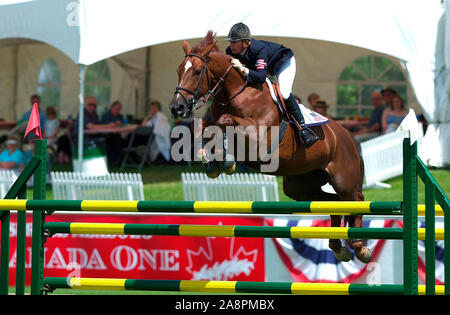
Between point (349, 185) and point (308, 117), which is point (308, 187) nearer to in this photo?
point (349, 185)

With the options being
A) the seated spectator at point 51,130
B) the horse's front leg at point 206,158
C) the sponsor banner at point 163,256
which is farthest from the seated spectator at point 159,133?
the horse's front leg at point 206,158

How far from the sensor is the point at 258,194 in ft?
36.4

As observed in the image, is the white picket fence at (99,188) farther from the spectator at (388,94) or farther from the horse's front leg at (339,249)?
the horse's front leg at (339,249)

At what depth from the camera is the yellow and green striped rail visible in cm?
497

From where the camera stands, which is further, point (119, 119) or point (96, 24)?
point (119, 119)

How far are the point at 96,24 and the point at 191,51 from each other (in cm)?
719

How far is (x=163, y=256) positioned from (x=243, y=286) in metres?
4.17

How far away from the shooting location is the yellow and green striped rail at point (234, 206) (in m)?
4.97

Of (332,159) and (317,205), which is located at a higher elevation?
(332,159)

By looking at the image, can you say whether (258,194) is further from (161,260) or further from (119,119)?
(119,119)

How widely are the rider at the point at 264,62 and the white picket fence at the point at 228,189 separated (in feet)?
14.6
